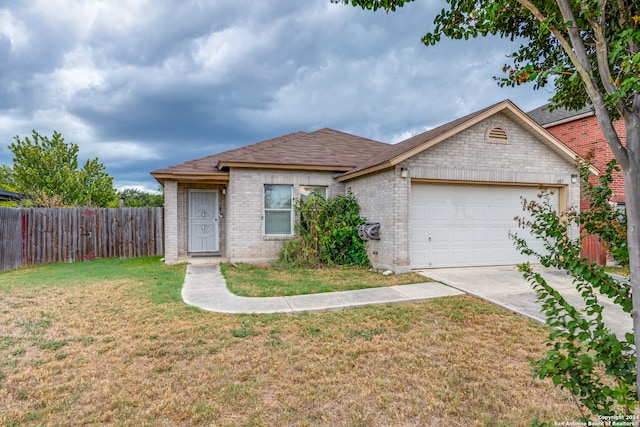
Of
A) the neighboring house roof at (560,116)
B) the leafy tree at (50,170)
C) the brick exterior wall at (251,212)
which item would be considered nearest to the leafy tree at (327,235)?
the brick exterior wall at (251,212)

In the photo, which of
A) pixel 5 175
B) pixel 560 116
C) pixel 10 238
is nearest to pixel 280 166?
pixel 10 238

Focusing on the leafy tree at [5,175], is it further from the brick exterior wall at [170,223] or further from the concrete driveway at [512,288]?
the concrete driveway at [512,288]

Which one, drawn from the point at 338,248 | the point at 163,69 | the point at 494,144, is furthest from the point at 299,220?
the point at 163,69

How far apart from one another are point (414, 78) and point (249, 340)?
1103cm

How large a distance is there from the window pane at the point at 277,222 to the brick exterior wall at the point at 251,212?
18 cm

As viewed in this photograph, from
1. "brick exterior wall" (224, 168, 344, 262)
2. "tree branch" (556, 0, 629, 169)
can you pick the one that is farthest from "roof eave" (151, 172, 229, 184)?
"tree branch" (556, 0, 629, 169)

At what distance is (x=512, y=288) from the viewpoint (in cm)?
682

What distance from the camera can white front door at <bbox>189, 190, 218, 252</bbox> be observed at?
12.1m

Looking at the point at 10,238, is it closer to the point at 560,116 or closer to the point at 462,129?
the point at 462,129

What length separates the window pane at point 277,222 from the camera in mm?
10672

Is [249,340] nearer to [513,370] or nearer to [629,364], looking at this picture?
[513,370]

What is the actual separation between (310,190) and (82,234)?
8.27 m

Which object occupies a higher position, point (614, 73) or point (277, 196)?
point (614, 73)

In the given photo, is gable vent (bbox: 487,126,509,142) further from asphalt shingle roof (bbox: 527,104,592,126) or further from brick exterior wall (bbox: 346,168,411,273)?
asphalt shingle roof (bbox: 527,104,592,126)
